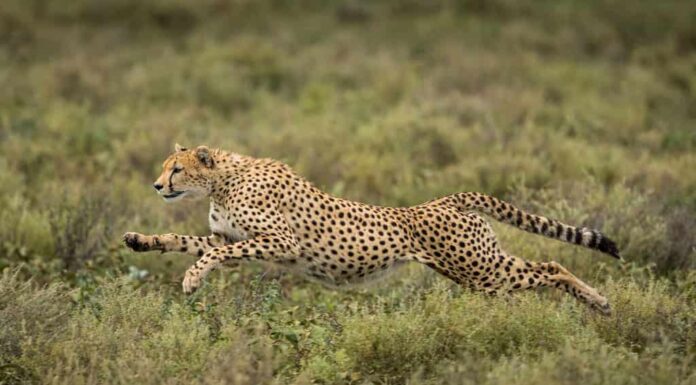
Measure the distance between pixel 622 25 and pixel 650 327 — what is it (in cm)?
1305

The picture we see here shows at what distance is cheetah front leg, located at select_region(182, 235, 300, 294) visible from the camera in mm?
6199

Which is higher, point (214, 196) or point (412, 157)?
A: point (214, 196)

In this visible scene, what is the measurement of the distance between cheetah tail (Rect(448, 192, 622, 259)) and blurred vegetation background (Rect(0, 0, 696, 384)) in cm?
32

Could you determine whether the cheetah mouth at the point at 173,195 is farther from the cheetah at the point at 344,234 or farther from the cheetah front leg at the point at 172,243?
the cheetah front leg at the point at 172,243

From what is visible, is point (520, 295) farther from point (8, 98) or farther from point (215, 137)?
point (8, 98)

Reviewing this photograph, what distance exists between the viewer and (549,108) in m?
13.4

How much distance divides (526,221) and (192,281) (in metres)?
1.94

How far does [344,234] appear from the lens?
257 inches

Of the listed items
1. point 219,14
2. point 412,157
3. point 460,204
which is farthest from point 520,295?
point 219,14

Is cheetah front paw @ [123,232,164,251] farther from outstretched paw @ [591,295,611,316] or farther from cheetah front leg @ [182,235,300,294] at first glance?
Answer: outstretched paw @ [591,295,611,316]

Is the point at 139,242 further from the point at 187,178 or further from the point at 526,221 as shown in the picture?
the point at 526,221

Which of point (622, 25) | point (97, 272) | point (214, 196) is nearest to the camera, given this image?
point (214, 196)

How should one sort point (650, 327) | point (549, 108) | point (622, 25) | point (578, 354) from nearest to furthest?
point (578, 354) → point (650, 327) → point (549, 108) → point (622, 25)

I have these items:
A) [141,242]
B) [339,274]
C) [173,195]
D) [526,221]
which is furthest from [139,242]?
[526,221]
